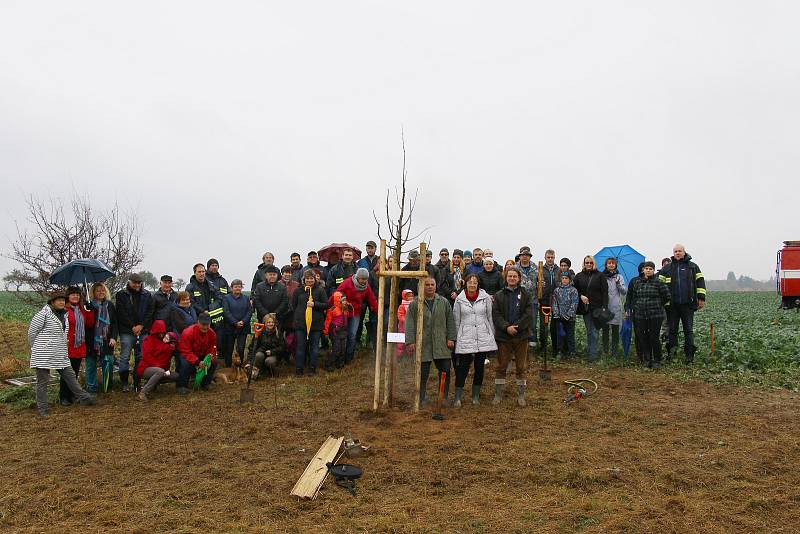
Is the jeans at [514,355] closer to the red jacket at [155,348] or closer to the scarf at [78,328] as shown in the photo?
the red jacket at [155,348]

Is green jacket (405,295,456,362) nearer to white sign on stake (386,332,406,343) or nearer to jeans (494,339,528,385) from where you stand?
white sign on stake (386,332,406,343)

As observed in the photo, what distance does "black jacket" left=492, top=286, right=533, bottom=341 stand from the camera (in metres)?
8.05

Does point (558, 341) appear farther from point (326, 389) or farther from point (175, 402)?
point (175, 402)

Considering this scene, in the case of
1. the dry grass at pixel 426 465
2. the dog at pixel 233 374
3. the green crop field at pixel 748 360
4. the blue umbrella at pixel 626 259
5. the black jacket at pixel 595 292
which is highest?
the blue umbrella at pixel 626 259

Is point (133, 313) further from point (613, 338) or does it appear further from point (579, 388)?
point (613, 338)

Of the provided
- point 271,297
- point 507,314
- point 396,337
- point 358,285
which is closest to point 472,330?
point 507,314

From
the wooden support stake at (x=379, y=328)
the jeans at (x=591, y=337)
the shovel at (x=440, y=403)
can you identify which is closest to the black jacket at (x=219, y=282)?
the wooden support stake at (x=379, y=328)

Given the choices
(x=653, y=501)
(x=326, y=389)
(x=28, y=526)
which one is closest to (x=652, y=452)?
(x=653, y=501)

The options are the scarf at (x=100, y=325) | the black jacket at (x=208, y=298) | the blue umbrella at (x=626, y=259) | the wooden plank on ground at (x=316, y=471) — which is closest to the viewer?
the wooden plank on ground at (x=316, y=471)

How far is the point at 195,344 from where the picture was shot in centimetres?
954

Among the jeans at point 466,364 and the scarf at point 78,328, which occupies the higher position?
the scarf at point 78,328

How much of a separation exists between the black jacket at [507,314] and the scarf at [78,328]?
6411mm

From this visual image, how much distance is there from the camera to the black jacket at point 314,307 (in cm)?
1056

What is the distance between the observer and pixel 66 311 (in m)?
8.67
